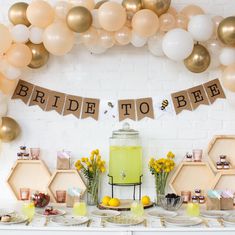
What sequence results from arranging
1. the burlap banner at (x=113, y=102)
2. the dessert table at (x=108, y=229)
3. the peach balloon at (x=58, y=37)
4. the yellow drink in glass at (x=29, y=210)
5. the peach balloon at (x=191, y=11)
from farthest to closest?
the burlap banner at (x=113, y=102), the peach balloon at (x=191, y=11), the peach balloon at (x=58, y=37), the yellow drink in glass at (x=29, y=210), the dessert table at (x=108, y=229)

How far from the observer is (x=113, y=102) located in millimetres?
2742

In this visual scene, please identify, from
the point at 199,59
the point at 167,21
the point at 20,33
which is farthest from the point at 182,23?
the point at 20,33

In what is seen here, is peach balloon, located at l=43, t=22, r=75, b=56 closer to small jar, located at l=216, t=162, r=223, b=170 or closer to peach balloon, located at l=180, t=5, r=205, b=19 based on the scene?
peach balloon, located at l=180, t=5, r=205, b=19

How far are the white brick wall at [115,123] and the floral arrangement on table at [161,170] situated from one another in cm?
Result: 10

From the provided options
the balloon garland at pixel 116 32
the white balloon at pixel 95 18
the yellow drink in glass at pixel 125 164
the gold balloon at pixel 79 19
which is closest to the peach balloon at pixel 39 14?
the balloon garland at pixel 116 32

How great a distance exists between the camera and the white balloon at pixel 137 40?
252 centimetres

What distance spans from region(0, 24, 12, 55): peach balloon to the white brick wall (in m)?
0.34

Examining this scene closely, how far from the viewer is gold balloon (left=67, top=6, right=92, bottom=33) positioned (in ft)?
7.78

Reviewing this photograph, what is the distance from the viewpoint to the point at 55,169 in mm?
2746

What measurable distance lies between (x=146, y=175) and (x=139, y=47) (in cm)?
77

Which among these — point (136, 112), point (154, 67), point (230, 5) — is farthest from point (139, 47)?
point (230, 5)

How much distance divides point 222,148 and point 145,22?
0.88 m

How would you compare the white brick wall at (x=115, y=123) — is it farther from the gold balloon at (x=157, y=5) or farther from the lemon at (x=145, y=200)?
the gold balloon at (x=157, y=5)

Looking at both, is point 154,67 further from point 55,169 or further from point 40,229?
point 40,229
